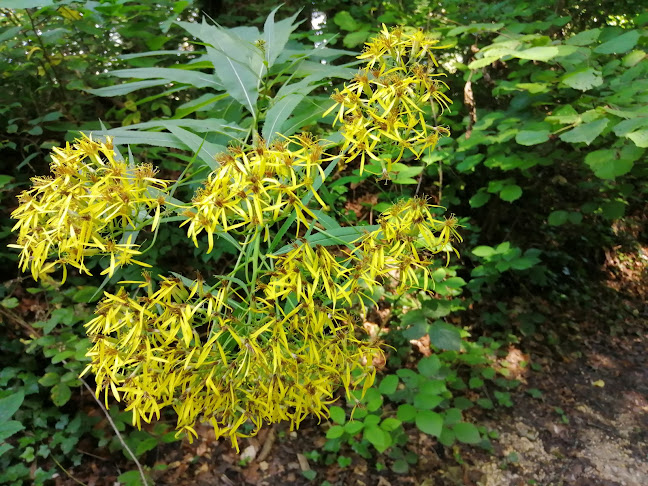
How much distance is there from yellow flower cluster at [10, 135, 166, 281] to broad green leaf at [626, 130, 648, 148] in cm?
139

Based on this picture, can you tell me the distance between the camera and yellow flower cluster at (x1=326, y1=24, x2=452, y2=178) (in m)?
0.82

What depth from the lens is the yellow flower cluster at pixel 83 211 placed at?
29.0 inches

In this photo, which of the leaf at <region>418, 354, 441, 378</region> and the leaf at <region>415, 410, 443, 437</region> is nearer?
the leaf at <region>415, 410, 443, 437</region>

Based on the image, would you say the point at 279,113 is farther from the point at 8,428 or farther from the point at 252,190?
the point at 8,428

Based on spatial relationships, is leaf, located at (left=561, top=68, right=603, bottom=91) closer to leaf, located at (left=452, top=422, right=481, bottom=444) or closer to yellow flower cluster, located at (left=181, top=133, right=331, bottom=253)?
yellow flower cluster, located at (left=181, top=133, right=331, bottom=253)

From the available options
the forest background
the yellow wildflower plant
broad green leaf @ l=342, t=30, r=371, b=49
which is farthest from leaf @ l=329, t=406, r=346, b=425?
broad green leaf @ l=342, t=30, r=371, b=49

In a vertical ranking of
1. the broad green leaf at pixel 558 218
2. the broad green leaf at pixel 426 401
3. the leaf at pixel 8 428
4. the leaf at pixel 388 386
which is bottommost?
the broad green leaf at pixel 426 401

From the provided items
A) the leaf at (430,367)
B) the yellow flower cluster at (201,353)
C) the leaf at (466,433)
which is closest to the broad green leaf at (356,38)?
the leaf at (430,367)

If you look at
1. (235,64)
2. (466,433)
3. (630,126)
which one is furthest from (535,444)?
(235,64)

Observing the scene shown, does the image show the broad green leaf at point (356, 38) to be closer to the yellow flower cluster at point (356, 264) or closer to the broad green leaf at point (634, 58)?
the broad green leaf at point (634, 58)

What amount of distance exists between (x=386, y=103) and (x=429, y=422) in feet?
5.30

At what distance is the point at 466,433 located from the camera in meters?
2.26

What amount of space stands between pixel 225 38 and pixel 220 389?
881 millimetres

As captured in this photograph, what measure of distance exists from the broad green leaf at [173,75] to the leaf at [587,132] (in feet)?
3.83
